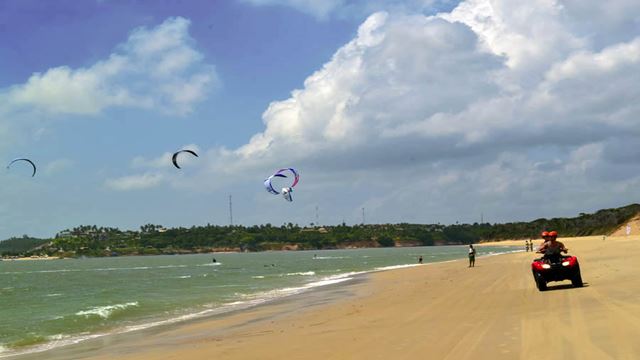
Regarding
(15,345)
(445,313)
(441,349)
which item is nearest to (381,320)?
(445,313)

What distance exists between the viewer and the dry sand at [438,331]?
10.3 m

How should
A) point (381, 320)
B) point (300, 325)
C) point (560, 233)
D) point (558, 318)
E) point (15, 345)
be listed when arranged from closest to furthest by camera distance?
1. point (558, 318)
2. point (381, 320)
3. point (300, 325)
4. point (15, 345)
5. point (560, 233)

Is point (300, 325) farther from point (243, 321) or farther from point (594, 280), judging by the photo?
point (594, 280)

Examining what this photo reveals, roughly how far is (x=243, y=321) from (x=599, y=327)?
11.8 m

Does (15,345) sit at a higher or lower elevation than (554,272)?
lower

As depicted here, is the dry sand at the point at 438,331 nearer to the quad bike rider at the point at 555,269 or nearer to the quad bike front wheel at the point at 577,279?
the quad bike front wheel at the point at 577,279

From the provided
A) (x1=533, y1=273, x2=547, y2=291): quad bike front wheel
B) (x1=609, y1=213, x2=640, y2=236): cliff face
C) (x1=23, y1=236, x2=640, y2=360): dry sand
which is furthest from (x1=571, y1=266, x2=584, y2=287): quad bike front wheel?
(x1=609, y1=213, x2=640, y2=236): cliff face

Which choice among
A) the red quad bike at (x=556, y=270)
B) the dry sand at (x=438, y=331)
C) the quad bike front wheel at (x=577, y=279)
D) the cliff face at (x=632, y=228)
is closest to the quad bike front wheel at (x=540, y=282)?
the red quad bike at (x=556, y=270)

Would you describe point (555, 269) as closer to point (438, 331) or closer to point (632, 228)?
point (438, 331)

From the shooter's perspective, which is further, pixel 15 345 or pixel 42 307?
pixel 42 307

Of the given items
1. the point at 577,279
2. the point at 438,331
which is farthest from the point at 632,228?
the point at 438,331

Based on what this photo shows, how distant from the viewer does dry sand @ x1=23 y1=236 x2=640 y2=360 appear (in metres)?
10.3

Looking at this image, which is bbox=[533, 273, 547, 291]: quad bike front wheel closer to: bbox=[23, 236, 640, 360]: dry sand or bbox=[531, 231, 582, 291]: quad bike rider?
bbox=[531, 231, 582, 291]: quad bike rider

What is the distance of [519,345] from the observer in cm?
1034
